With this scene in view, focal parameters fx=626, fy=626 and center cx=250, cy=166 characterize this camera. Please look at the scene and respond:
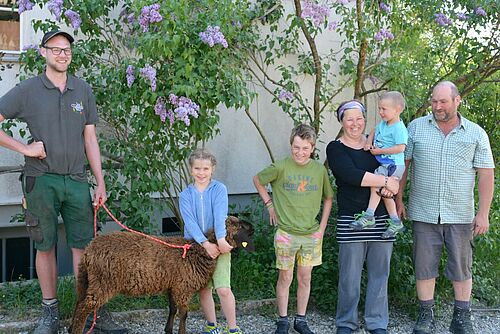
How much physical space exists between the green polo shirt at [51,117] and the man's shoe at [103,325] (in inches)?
47.2

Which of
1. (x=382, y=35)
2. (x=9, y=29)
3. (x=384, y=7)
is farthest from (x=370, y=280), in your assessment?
(x=9, y=29)

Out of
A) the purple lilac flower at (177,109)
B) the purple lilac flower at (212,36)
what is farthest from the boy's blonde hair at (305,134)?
the purple lilac flower at (212,36)

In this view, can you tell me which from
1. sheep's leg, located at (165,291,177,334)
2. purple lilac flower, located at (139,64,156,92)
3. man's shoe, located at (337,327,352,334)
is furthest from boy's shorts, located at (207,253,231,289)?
purple lilac flower, located at (139,64,156,92)

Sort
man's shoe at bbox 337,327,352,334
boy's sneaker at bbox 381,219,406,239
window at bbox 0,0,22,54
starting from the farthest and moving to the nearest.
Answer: window at bbox 0,0,22,54
man's shoe at bbox 337,327,352,334
boy's sneaker at bbox 381,219,406,239

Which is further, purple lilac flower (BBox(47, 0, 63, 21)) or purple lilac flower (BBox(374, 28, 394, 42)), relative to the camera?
purple lilac flower (BBox(374, 28, 394, 42))

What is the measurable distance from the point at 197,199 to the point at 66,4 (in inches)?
87.2

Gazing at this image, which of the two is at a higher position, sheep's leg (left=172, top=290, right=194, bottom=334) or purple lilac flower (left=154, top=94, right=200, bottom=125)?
purple lilac flower (left=154, top=94, right=200, bottom=125)

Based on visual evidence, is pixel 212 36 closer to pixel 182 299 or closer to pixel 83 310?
pixel 182 299

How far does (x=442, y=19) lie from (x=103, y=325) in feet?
14.6

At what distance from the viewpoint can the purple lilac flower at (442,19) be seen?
6469 mm

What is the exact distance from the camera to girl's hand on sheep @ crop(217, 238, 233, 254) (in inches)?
185

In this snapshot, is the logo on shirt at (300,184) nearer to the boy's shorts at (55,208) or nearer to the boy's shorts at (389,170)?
the boy's shorts at (389,170)

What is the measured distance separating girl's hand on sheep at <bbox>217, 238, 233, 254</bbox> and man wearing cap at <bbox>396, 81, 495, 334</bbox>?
1.52 meters

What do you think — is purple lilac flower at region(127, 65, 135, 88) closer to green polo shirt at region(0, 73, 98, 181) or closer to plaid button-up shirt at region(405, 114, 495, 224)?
green polo shirt at region(0, 73, 98, 181)
